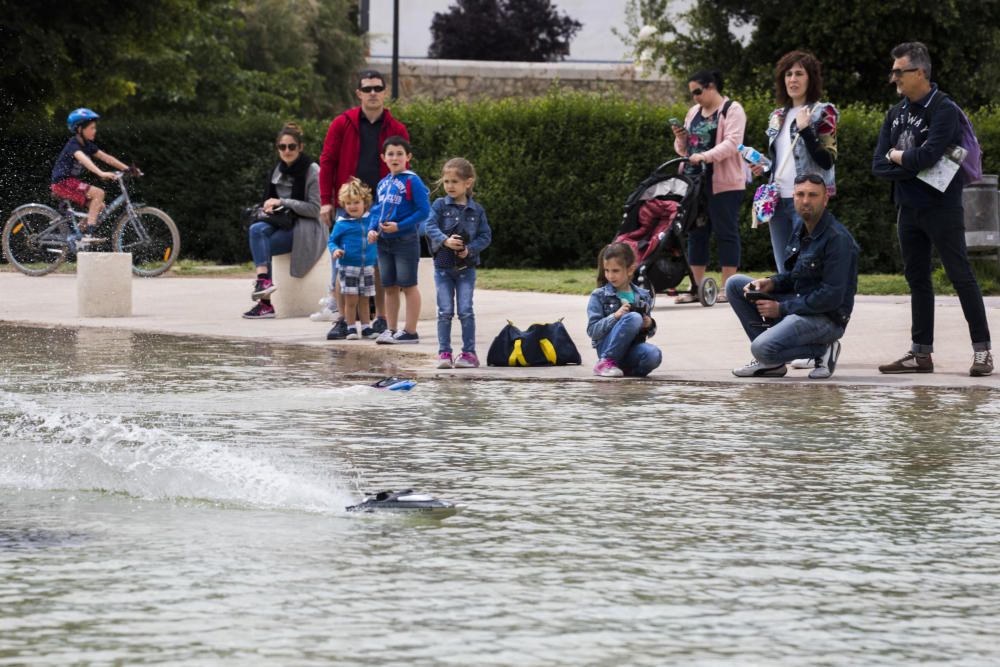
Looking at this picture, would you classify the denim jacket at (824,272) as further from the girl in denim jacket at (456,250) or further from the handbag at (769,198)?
the girl in denim jacket at (456,250)

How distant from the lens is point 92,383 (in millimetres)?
10828

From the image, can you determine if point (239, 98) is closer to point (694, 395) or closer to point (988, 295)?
point (988, 295)

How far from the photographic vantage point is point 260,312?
16.1 m

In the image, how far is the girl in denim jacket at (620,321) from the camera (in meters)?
11.3

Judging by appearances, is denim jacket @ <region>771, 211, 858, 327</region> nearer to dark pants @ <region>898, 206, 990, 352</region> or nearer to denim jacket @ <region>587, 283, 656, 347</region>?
dark pants @ <region>898, 206, 990, 352</region>

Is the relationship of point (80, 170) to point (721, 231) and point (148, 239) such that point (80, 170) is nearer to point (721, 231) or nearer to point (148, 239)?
point (148, 239)

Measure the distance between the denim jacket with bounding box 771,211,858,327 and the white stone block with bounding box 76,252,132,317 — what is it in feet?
23.4

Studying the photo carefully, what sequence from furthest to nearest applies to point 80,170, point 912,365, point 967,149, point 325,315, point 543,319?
1. point 80,170
2. point 325,315
3. point 543,319
4. point 912,365
5. point 967,149

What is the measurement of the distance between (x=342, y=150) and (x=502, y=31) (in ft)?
166

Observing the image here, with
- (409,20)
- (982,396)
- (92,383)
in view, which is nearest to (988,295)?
(982,396)

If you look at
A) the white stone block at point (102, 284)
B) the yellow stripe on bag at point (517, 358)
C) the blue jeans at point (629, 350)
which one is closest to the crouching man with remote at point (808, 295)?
the blue jeans at point (629, 350)

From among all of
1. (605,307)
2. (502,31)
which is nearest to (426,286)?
(605,307)

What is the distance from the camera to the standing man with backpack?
11.0 m

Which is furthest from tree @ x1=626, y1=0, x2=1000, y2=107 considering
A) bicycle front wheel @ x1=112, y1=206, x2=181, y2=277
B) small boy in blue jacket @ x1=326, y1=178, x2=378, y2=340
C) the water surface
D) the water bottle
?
the water surface
